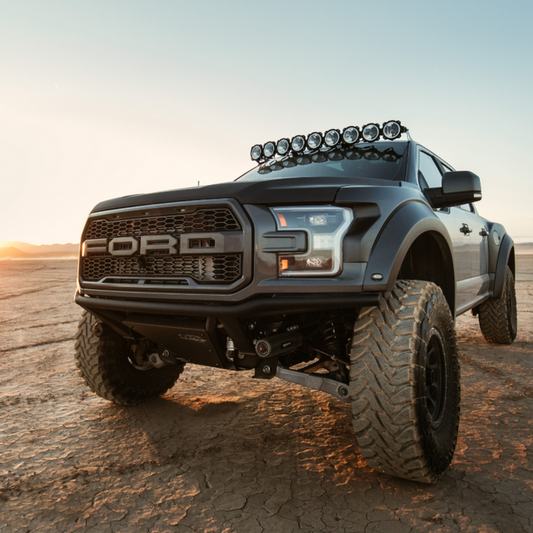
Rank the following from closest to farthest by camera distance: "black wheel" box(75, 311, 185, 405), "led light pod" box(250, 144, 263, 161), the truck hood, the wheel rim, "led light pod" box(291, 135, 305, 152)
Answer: the truck hood → the wheel rim → "black wheel" box(75, 311, 185, 405) → "led light pod" box(291, 135, 305, 152) → "led light pod" box(250, 144, 263, 161)

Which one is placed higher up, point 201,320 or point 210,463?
point 201,320

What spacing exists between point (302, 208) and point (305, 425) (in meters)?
1.55

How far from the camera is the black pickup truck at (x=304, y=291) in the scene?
6.58ft

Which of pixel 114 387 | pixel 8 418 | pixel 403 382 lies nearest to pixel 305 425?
pixel 403 382

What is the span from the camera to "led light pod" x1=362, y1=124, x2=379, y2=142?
3.43m

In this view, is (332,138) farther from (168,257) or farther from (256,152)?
(168,257)

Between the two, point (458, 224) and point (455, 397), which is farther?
point (458, 224)

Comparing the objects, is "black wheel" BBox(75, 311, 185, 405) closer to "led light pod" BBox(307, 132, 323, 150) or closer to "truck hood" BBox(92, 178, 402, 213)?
"truck hood" BBox(92, 178, 402, 213)

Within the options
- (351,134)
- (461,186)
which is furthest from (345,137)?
(461,186)

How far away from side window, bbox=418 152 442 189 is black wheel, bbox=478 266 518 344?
203 cm

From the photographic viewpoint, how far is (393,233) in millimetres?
2107

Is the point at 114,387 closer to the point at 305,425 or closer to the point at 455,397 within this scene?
the point at 305,425

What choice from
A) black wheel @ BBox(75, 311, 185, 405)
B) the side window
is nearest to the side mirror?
the side window

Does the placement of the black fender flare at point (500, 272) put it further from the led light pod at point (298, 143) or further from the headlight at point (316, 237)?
the headlight at point (316, 237)
